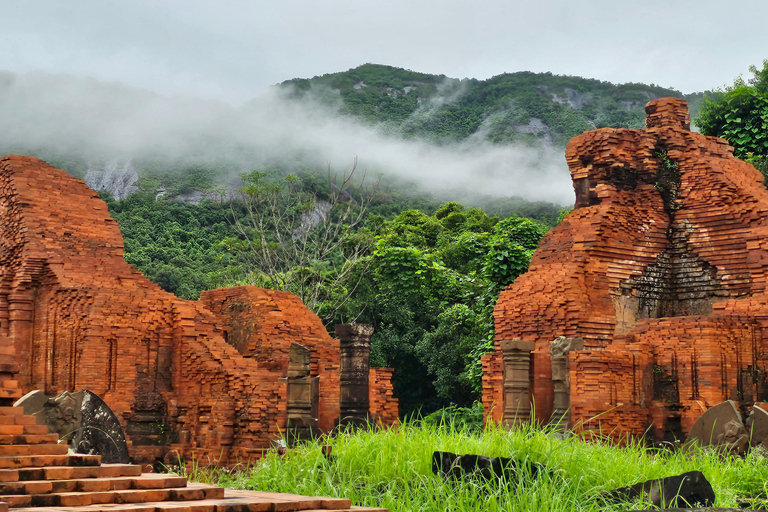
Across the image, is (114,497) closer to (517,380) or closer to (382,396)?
(517,380)

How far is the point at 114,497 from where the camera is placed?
6.22 meters

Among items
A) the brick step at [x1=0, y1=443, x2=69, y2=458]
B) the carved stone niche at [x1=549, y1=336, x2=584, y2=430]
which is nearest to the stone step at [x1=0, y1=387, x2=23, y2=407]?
the brick step at [x1=0, y1=443, x2=69, y2=458]

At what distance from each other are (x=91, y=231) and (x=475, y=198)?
49.4 meters

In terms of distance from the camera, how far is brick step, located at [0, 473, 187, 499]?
239 inches

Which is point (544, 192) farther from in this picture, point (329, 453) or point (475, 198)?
point (329, 453)

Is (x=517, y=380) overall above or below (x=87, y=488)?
above

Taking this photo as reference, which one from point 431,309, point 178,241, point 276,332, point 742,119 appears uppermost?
point 742,119

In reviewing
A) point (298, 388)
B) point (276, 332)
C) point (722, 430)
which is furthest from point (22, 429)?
point (276, 332)

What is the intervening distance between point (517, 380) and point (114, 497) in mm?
10504

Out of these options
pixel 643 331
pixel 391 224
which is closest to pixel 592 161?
pixel 643 331

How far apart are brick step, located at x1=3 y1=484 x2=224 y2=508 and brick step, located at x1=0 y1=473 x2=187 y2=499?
9 centimetres

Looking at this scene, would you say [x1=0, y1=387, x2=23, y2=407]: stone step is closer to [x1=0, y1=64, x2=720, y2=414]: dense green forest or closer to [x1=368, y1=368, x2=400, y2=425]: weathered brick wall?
[x1=368, y1=368, x2=400, y2=425]: weathered brick wall

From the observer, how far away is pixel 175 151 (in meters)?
63.1

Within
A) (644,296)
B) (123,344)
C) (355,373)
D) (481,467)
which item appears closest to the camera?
(481,467)
